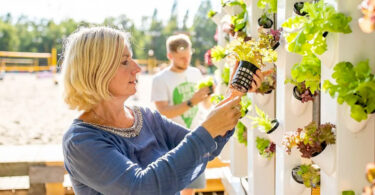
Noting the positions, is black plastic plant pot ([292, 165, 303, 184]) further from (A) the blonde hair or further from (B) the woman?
(A) the blonde hair

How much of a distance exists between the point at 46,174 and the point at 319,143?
2.40m

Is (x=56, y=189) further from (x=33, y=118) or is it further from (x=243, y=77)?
(x=33, y=118)

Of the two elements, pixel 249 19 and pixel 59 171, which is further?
pixel 59 171

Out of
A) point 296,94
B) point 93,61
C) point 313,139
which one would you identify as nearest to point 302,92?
point 296,94

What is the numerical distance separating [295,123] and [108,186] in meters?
0.70

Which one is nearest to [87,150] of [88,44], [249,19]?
[88,44]

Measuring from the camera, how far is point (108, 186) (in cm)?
141

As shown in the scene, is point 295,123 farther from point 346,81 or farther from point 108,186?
point 108,186

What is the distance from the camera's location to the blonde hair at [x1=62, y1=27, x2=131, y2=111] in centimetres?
153

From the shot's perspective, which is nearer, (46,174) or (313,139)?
(313,139)

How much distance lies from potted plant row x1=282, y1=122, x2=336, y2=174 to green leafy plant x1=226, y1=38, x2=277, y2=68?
0.29 metres

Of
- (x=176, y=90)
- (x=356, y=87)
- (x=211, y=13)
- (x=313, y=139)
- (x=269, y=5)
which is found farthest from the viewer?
(x=176, y=90)

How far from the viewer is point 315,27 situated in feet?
3.64

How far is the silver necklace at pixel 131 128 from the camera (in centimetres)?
159
